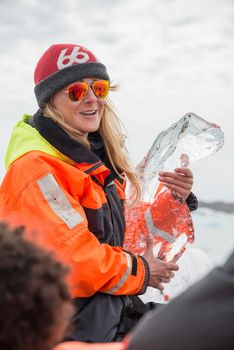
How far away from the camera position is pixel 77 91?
2578 millimetres

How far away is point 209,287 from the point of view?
1.00 m

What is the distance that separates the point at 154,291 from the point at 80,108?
38.0 inches

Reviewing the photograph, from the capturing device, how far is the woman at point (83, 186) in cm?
228

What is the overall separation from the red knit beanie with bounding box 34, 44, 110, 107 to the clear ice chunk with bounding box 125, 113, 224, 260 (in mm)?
454

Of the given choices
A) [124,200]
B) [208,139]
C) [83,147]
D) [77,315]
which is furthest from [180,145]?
[77,315]

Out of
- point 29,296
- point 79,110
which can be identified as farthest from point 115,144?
point 29,296

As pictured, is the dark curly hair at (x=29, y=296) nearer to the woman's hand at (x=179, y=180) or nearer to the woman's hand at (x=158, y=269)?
the woman's hand at (x=158, y=269)

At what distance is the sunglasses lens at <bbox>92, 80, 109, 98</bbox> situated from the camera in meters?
2.61

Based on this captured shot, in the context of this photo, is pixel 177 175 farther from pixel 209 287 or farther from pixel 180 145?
pixel 209 287

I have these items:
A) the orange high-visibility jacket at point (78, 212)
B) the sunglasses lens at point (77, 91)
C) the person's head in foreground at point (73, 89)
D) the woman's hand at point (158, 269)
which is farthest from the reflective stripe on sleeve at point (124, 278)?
the sunglasses lens at point (77, 91)

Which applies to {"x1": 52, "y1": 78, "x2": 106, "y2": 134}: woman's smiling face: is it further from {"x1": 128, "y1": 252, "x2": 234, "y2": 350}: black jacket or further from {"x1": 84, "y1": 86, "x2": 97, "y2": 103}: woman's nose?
{"x1": 128, "y1": 252, "x2": 234, "y2": 350}: black jacket

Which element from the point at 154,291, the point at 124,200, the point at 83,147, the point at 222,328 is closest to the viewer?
the point at 222,328

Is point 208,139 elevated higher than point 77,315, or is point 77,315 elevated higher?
point 208,139

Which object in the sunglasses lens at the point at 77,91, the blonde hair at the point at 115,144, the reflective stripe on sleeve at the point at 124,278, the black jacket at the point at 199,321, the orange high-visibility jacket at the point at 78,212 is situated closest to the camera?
the black jacket at the point at 199,321
